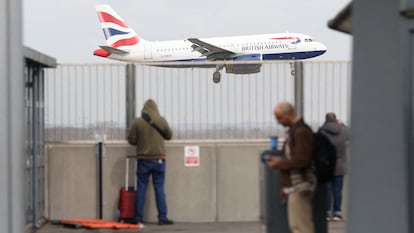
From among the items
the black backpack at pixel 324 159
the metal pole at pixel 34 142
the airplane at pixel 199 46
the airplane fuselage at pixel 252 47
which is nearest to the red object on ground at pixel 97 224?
the metal pole at pixel 34 142

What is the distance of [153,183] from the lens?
43.6 feet

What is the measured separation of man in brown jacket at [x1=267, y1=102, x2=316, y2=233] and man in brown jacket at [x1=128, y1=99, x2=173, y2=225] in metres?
5.23

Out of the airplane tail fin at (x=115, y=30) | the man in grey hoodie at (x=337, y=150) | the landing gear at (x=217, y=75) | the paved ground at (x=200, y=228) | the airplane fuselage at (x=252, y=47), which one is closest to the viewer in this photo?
the paved ground at (x=200, y=228)

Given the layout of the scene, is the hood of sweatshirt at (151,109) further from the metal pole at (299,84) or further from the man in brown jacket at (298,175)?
the man in brown jacket at (298,175)

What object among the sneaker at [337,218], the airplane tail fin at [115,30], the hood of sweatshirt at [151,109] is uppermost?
the airplane tail fin at [115,30]

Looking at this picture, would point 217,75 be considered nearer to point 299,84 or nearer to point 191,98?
point 191,98

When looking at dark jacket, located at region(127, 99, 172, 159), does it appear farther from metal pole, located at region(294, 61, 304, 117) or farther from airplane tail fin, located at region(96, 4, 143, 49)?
Answer: airplane tail fin, located at region(96, 4, 143, 49)

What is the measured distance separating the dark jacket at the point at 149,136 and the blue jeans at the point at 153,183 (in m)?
0.11

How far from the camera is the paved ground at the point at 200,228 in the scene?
12828 mm

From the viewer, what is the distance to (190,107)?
46.6ft

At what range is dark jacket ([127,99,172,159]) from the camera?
13.1 metres

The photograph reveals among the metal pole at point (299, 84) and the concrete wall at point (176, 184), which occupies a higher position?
the metal pole at point (299, 84)

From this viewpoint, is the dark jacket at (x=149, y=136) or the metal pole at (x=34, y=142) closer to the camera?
the metal pole at (x=34, y=142)

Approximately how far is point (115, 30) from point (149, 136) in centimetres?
2536
